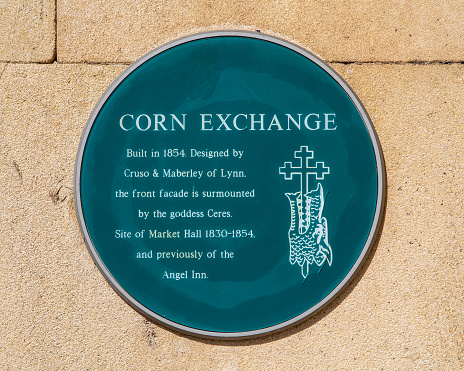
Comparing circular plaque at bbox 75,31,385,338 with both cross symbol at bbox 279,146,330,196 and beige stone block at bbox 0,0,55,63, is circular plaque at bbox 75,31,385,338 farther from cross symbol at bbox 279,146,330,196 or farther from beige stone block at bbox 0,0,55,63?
beige stone block at bbox 0,0,55,63

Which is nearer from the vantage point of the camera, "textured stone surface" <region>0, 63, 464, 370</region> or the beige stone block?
"textured stone surface" <region>0, 63, 464, 370</region>

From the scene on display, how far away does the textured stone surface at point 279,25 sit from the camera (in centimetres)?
288

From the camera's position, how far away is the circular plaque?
2768 millimetres

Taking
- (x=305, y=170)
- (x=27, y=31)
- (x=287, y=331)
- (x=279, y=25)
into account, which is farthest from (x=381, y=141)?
(x=27, y=31)

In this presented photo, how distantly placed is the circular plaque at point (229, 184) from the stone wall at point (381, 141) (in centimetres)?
12

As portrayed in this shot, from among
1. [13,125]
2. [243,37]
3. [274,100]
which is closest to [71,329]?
[13,125]

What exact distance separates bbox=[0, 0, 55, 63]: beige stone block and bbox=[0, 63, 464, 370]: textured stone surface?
7 cm

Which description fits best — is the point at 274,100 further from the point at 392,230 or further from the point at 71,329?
the point at 71,329

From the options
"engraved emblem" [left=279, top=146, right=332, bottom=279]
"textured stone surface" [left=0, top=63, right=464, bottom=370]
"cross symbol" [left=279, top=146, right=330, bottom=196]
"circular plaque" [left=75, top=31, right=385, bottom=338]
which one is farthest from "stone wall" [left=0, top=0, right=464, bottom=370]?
"cross symbol" [left=279, top=146, right=330, bottom=196]

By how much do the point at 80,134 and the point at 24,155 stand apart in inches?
12.7

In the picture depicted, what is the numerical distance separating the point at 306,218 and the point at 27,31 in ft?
5.94

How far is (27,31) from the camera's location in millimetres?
2902

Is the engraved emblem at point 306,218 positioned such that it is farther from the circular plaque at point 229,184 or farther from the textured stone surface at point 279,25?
the textured stone surface at point 279,25

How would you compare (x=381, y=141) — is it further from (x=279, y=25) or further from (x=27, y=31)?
(x=27, y=31)
